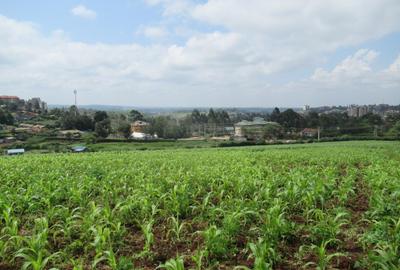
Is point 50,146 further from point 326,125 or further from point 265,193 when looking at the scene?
point 326,125

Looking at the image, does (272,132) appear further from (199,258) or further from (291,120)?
(199,258)

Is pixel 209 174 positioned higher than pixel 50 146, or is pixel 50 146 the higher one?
pixel 209 174

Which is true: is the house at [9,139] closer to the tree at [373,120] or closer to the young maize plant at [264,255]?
the young maize plant at [264,255]

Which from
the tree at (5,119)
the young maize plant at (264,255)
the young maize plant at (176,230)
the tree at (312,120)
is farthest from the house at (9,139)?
the young maize plant at (264,255)

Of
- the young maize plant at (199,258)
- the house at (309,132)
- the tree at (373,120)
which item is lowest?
the house at (309,132)

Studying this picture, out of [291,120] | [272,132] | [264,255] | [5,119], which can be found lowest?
[272,132]

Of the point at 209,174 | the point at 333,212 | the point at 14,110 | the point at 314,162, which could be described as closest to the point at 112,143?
the point at 314,162

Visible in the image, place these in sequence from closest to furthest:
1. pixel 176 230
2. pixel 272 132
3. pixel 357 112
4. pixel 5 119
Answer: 1. pixel 176 230
2. pixel 272 132
3. pixel 5 119
4. pixel 357 112

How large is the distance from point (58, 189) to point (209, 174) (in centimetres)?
361

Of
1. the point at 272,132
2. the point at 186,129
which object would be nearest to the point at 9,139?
the point at 186,129

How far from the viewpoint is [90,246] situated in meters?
4.47

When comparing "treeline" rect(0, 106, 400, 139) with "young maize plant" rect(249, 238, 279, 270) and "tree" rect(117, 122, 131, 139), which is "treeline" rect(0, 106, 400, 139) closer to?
"tree" rect(117, 122, 131, 139)

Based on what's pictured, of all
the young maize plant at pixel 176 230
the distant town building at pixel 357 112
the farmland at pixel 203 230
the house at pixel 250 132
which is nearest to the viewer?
the farmland at pixel 203 230

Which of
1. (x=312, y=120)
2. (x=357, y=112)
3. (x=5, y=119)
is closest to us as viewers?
(x=5, y=119)
